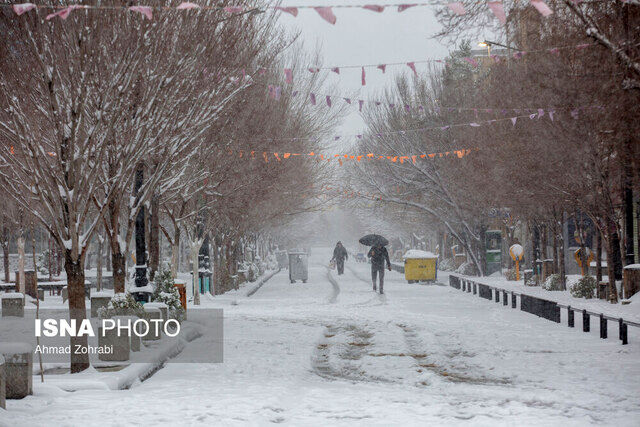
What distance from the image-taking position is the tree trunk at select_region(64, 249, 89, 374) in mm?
11242

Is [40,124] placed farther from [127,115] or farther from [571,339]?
[571,339]

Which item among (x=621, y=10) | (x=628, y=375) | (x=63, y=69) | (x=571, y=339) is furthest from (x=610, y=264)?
(x=63, y=69)

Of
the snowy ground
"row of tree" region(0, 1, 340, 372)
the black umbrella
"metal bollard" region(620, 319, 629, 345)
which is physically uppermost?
"row of tree" region(0, 1, 340, 372)

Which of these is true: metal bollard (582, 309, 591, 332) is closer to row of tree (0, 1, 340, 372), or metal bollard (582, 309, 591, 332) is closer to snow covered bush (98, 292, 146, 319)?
row of tree (0, 1, 340, 372)

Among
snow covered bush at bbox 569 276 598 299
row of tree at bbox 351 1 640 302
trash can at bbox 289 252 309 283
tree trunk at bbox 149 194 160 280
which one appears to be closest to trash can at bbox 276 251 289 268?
row of tree at bbox 351 1 640 302

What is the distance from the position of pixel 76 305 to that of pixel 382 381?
13.5 ft

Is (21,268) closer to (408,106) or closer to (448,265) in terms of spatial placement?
(408,106)

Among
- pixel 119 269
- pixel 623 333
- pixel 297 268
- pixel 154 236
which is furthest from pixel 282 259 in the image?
pixel 623 333

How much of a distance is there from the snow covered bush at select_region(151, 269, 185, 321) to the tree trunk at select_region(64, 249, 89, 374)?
223 inches

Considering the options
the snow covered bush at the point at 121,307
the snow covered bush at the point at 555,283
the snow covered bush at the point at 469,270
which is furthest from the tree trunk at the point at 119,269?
the snow covered bush at the point at 469,270

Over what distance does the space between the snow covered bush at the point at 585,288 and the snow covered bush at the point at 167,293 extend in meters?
12.8

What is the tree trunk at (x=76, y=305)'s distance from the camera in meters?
11.2

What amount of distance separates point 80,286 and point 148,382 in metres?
1.61

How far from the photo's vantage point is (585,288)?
979 inches
